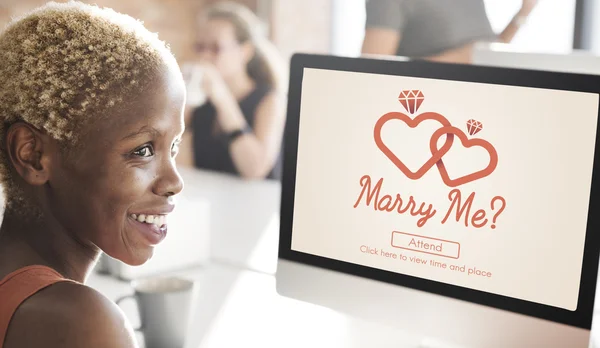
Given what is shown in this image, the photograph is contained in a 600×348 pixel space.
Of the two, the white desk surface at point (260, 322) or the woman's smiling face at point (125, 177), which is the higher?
the woman's smiling face at point (125, 177)

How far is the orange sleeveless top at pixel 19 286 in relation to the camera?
27.6 inches

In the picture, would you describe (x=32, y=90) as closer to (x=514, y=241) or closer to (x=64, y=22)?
(x=64, y=22)

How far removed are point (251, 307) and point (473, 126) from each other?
561mm

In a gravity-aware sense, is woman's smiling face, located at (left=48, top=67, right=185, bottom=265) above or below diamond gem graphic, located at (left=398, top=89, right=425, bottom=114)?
below

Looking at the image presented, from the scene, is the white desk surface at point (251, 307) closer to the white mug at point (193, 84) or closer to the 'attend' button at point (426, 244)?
the 'attend' button at point (426, 244)

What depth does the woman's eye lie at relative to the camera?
0.79 m

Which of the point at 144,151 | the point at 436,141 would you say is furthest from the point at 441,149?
the point at 144,151

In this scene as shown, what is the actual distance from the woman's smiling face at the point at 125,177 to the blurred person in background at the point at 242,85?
192 cm

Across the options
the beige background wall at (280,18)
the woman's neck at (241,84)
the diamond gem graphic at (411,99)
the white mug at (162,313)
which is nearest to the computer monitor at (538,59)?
the diamond gem graphic at (411,99)

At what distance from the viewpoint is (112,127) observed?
76 cm

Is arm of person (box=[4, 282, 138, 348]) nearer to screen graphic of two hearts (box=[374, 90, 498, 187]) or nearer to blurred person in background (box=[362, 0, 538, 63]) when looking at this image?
screen graphic of two hearts (box=[374, 90, 498, 187])

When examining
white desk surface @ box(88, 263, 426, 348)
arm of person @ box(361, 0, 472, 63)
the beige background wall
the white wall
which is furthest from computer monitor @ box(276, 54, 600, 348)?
the beige background wall

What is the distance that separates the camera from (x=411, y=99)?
96 centimetres

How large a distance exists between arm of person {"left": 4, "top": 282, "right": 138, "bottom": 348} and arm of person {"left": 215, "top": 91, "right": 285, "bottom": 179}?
6.77 feet
